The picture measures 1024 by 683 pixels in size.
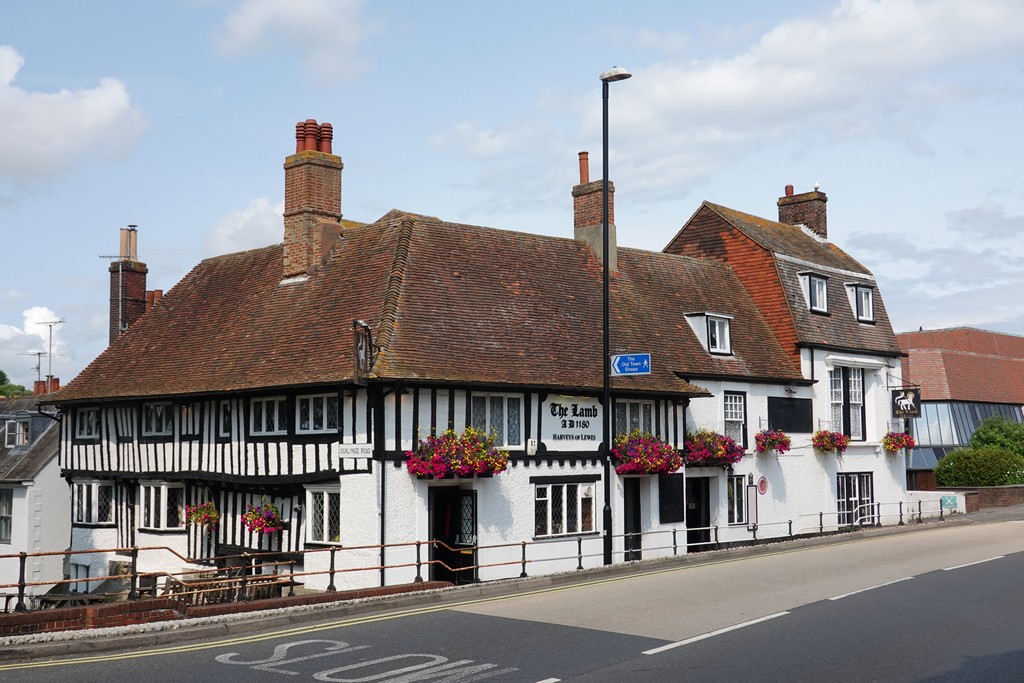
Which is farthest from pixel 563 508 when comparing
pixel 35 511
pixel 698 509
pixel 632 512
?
pixel 35 511

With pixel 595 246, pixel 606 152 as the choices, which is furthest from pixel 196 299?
pixel 606 152

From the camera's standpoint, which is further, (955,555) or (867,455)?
(867,455)

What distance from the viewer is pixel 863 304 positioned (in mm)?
38062

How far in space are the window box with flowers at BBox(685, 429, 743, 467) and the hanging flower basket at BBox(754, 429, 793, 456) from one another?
1887mm

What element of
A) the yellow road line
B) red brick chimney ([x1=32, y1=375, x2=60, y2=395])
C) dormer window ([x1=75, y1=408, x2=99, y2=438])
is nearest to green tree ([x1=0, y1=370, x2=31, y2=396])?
red brick chimney ([x1=32, y1=375, x2=60, y2=395])

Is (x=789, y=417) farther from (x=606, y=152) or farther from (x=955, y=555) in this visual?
(x=606, y=152)

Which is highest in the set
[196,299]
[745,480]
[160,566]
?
[196,299]

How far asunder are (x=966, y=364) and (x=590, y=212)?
34.2m

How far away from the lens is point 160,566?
2864 cm

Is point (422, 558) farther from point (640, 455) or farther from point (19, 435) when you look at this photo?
point (19, 435)

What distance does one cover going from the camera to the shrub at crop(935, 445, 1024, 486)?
45156 millimetres

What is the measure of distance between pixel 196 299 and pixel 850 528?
21868 millimetres

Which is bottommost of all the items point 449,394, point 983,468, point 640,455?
point 983,468

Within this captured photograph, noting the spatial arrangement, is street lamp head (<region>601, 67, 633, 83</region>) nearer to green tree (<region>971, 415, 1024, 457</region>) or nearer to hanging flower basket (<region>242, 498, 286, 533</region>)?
hanging flower basket (<region>242, 498, 286, 533</region>)
